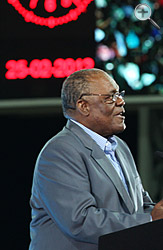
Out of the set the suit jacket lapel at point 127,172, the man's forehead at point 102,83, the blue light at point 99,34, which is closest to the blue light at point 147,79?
the blue light at point 99,34

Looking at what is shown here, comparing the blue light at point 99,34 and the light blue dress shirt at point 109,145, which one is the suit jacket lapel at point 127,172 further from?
the blue light at point 99,34

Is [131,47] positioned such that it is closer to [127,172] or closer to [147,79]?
[147,79]

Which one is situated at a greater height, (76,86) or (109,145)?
(76,86)

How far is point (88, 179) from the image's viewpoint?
2092 millimetres

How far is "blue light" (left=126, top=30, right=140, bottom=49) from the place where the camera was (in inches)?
148

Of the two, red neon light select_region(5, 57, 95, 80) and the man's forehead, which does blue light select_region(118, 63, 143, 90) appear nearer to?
red neon light select_region(5, 57, 95, 80)

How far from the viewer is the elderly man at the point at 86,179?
201 cm

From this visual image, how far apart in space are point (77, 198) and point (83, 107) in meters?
0.36

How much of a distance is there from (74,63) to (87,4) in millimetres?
307

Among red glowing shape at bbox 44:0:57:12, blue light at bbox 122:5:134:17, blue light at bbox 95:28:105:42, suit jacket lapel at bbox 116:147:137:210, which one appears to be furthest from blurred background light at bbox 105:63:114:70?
suit jacket lapel at bbox 116:147:137:210

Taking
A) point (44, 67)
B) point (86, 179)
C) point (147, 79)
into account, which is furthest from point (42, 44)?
point (86, 179)

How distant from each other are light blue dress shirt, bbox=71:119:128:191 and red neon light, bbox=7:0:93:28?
1.12 meters

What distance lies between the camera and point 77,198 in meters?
2.00

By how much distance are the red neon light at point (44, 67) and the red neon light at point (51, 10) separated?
192 mm
